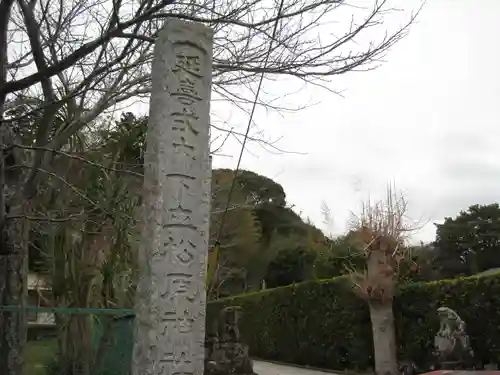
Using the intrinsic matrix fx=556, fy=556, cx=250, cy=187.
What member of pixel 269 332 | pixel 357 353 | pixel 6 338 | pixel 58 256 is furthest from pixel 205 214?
pixel 269 332

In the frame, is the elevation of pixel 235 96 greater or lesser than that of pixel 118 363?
greater

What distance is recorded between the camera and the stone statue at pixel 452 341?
8.71 meters

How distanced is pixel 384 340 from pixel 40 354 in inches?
240

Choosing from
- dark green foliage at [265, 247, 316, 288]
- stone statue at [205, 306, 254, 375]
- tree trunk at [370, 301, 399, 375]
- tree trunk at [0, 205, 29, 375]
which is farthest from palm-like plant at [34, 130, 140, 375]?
dark green foliage at [265, 247, 316, 288]

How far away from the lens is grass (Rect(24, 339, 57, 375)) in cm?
789

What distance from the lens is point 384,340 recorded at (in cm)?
1051

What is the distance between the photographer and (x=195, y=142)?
3.55 m

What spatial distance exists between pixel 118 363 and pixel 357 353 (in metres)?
6.76

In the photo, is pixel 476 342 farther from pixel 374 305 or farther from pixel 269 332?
pixel 269 332

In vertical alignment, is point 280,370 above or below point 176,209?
below

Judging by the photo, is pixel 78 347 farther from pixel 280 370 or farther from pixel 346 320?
pixel 346 320

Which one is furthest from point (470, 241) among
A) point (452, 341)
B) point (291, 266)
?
point (452, 341)

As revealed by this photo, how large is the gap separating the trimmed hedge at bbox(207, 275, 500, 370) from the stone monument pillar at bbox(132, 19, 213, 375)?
7.23m

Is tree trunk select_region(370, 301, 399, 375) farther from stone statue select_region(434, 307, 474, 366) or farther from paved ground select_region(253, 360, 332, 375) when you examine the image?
paved ground select_region(253, 360, 332, 375)
